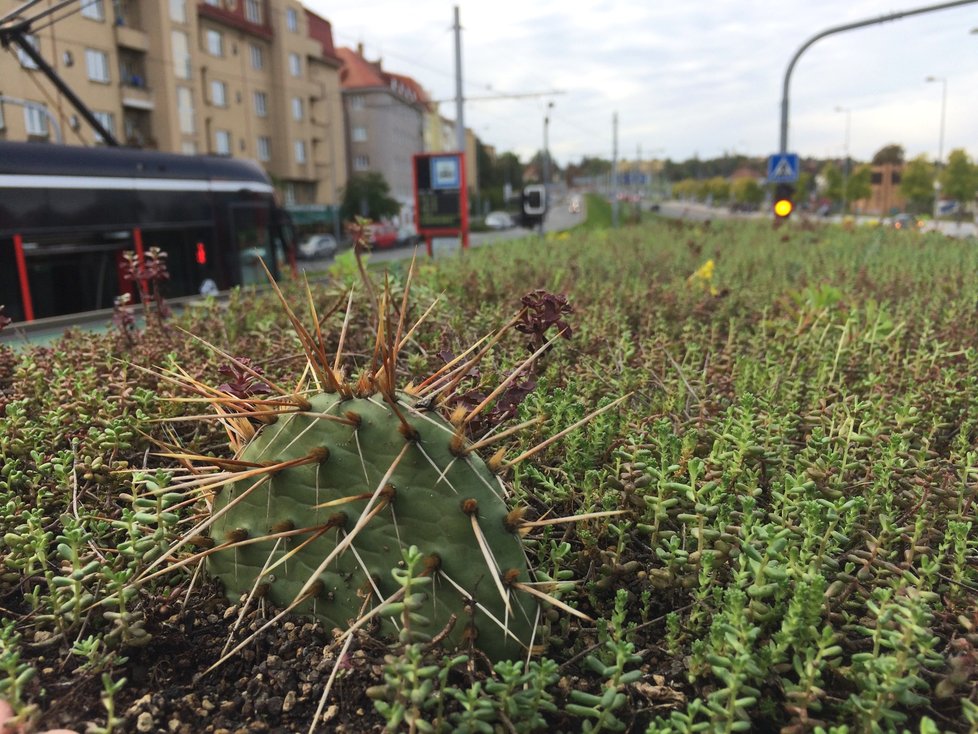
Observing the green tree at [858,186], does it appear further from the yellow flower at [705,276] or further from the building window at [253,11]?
the yellow flower at [705,276]

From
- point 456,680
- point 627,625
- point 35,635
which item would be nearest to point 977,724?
point 627,625

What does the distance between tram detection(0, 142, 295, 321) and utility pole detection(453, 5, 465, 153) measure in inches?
208

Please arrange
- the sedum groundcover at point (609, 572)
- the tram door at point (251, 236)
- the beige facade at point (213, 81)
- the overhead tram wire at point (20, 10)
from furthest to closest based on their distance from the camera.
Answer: the beige facade at point (213, 81)
the tram door at point (251, 236)
the overhead tram wire at point (20, 10)
the sedum groundcover at point (609, 572)

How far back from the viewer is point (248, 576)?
73.5 inches

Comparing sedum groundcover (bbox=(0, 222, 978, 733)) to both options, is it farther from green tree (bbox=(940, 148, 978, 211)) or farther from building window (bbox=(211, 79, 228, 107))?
green tree (bbox=(940, 148, 978, 211))

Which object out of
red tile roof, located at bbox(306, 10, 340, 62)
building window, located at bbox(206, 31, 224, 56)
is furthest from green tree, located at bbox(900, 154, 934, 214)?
building window, located at bbox(206, 31, 224, 56)

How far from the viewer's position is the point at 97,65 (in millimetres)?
33406

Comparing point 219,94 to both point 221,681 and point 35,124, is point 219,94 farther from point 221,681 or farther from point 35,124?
A: point 221,681

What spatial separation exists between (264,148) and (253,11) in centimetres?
800

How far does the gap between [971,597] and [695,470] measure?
69 centimetres

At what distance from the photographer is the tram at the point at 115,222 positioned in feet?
34.5

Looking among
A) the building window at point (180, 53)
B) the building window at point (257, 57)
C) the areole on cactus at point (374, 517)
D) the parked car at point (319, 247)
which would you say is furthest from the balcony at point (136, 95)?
the areole on cactus at point (374, 517)

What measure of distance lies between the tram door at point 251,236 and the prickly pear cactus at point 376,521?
13.1 metres

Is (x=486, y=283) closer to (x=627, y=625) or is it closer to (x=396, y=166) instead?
(x=627, y=625)
